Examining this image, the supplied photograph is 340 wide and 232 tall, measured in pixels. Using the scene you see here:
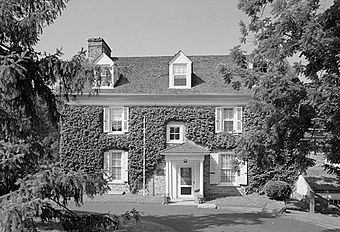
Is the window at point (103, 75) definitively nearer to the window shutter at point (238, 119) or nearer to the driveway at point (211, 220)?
the driveway at point (211, 220)

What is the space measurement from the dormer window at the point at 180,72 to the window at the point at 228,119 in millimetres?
2825

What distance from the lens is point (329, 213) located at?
2114 cm

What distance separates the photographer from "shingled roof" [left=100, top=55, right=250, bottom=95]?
92.1 feet

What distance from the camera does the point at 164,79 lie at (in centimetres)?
2917

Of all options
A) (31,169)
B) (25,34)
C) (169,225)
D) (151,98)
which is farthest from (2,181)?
(151,98)

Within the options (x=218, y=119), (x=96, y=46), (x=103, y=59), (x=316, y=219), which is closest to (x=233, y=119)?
(x=218, y=119)

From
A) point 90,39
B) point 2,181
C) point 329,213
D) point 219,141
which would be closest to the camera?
point 2,181

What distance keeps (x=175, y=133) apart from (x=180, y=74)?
159 inches

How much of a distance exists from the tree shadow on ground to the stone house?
7.46m

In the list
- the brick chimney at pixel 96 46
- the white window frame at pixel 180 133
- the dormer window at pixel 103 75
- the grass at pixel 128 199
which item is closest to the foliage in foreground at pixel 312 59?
the dormer window at pixel 103 75

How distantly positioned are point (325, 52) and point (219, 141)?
1870 cm

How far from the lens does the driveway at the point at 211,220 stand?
620 inches

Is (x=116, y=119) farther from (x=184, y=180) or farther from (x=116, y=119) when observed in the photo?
(x=184, y=180)

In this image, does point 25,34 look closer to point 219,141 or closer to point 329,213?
point 329,213
